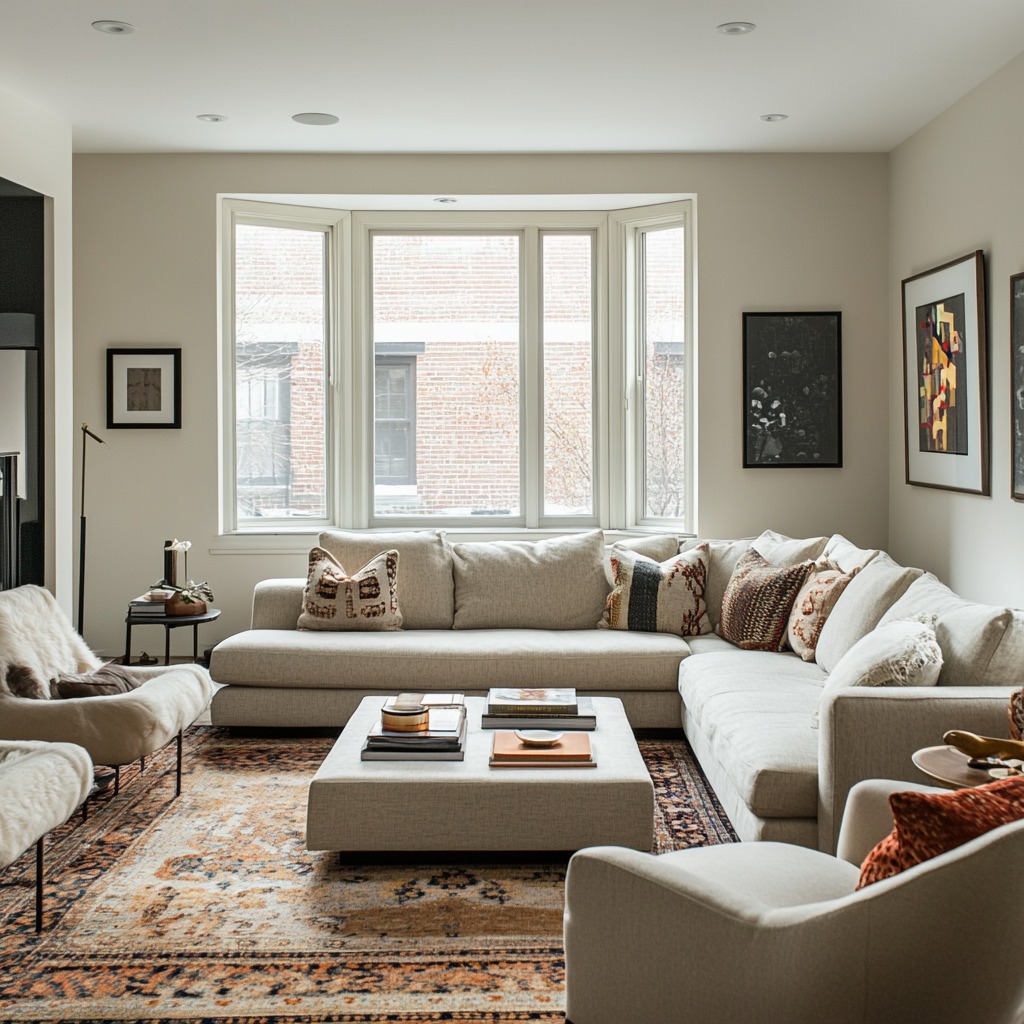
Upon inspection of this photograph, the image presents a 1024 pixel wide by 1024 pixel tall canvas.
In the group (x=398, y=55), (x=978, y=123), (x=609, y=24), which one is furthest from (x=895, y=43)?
(x=398, y=55)

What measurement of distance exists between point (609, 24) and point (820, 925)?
130 inches

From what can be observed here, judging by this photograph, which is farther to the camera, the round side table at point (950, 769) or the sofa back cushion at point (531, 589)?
the sofa back cushion at point (531, 589)

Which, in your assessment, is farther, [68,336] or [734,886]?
[68,336]

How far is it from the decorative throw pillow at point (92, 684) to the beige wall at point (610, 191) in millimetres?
2224

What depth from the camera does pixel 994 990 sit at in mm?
1622

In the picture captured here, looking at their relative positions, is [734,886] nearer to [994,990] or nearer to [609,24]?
[994,990]

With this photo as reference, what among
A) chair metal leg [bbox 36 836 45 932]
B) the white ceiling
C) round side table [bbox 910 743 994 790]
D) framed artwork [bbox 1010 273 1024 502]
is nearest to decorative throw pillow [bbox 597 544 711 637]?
framed artwork [bbox 1010 273 1024 502]

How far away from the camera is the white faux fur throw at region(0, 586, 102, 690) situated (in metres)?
3.52

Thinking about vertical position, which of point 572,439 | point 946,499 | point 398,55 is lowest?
point 946,499

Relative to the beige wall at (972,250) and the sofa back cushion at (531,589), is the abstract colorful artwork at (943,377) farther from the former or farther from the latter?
the sofa back cushion at (531,589)

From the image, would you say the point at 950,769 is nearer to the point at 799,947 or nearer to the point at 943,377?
the point at 799,947

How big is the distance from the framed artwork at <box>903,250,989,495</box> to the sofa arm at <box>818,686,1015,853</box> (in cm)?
187

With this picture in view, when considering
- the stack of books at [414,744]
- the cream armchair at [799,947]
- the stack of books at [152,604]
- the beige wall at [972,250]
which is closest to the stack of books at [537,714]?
the stack of books at [414,744]

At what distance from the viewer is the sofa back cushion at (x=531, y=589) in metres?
5.16
